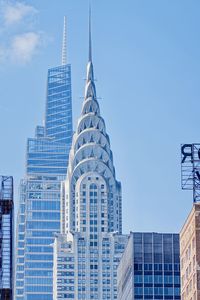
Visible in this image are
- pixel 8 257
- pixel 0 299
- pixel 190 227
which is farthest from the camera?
pixel 190 227

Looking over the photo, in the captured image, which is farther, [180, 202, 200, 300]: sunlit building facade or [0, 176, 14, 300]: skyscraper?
[180, 202, 200, 300]: sunlit building facade

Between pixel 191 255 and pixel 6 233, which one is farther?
pixel 191 255

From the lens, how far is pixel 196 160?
153 meters

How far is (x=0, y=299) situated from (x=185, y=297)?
31.2m

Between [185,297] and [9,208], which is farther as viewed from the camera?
[185,297]

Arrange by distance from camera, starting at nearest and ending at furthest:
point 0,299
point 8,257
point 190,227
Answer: point 0,299
point 8,257
point 190,227

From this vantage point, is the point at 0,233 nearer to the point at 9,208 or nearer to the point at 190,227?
the point at 9,208

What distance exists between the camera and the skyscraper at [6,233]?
442 feet

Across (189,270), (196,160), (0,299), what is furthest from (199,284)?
(0,299)

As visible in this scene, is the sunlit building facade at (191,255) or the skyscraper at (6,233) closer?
the skyscraper at (6,233)

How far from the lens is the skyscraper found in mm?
134625

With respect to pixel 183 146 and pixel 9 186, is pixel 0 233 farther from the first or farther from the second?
pixel 183 146

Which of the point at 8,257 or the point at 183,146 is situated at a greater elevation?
the point at 183,146

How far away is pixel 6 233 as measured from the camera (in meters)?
140
